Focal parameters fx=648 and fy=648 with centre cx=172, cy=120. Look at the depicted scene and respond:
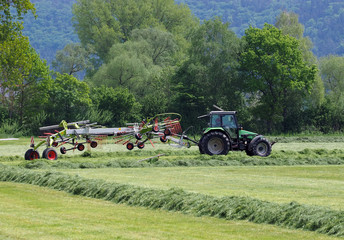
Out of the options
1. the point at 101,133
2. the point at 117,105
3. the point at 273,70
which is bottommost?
the point at 101,133

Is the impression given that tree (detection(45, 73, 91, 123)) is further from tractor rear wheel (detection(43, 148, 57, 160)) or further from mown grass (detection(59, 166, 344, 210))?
mown grass (detection(59, 166, 344, 210))

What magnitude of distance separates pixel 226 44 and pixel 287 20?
573 inches

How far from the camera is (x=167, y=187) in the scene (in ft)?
54.9

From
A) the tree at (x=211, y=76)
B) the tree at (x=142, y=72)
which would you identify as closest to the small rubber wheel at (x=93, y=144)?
the tree at (x=211, y=76)

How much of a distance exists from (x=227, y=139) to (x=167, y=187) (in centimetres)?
1386

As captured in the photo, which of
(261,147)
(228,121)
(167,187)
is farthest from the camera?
(228,121)

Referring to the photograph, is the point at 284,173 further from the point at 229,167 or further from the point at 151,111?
the point at 151,111

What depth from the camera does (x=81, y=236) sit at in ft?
35.2

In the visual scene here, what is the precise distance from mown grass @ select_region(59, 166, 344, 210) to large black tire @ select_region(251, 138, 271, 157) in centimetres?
546

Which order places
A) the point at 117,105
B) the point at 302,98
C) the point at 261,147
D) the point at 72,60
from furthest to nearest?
the point at 72,60 → the point at 302,98 → the point at 117,105 → the point at 261,147

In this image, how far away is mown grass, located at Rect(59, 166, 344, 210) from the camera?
14981 mm

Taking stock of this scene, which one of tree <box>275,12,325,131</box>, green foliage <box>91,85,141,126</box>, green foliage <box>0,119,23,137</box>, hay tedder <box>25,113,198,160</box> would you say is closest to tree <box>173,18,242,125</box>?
green foliage <box>91,85,141,126</box>

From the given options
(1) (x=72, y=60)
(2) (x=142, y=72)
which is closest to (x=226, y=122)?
(2) (x=142, y=72)

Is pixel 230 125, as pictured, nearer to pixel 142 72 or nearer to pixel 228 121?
pixel 228 121
